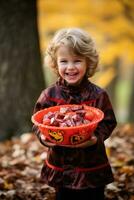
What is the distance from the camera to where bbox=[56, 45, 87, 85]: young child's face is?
3.51 m

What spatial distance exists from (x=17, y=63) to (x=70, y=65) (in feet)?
9.33

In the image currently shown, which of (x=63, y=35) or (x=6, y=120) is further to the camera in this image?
(x=6, y=120)

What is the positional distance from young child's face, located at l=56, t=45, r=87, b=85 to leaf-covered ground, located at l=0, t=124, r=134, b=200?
1.36 metres

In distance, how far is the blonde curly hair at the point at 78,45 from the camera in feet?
11.4

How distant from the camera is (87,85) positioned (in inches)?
142

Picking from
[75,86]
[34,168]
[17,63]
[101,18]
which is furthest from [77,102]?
[101,18]

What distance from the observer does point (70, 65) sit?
11.5 feet

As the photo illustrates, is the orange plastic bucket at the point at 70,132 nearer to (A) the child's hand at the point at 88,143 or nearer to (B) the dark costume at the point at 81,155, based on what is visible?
(A) the child's hand at the point at 88,143

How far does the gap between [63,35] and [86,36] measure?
0.18 metres

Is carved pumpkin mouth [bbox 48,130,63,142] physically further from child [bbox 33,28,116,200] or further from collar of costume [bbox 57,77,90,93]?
collar of costume [bbox 57,77,90,93]

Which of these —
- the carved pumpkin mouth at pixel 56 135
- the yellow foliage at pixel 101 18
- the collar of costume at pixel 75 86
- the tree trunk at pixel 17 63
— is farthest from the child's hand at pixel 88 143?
the yellow foliage at pixel 101 18

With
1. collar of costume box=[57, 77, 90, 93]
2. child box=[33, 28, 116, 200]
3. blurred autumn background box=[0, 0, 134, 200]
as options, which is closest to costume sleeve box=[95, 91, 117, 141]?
child box=[33, 28, 116, 200]

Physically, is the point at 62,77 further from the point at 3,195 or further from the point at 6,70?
the point at 6,70

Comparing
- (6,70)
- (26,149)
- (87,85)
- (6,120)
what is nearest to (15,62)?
(6,70)
